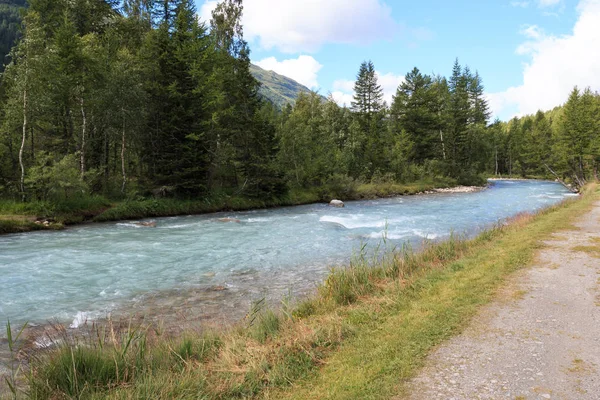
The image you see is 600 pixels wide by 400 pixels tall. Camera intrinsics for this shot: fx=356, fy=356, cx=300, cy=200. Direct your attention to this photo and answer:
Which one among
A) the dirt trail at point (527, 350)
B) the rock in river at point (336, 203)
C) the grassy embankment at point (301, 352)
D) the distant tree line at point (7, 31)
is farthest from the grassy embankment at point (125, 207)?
the distant tree line at point (7, 31)

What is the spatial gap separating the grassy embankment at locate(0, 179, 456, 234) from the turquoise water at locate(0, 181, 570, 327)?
5.69 ft

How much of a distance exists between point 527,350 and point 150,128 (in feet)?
100

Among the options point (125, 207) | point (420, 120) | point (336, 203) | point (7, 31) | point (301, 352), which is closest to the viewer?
point (301, 352)

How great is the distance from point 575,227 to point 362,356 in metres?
14.7

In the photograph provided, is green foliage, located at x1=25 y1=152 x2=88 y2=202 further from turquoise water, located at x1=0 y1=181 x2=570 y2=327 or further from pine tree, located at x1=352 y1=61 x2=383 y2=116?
pine tree, located at x1=352 y1=61 x2=383 y2=116

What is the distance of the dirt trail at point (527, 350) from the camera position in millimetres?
4250

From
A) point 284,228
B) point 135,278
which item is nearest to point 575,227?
point 284,228

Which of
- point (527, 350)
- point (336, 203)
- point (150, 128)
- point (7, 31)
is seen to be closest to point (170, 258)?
point (527, 350)

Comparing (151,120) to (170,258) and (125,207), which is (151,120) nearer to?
(125,207)

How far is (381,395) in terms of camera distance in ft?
13.8

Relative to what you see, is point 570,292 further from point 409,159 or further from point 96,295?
point 409,159

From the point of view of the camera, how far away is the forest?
23875mm

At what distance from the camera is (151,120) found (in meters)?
30.2

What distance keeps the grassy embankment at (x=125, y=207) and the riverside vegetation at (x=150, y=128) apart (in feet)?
0.32
